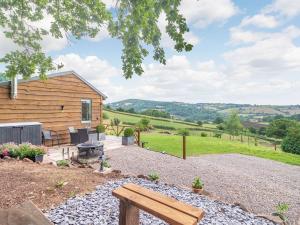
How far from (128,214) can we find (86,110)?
1437 cm

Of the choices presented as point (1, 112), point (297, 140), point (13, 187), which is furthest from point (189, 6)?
point (297, 140)

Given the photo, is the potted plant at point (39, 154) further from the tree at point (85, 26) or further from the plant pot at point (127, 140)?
the plant pot at point (127, 140)

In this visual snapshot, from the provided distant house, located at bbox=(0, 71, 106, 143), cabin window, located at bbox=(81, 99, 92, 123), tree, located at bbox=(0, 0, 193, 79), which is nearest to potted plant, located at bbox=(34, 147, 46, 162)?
tree, located at bbox=(0, 0, 193, 79)

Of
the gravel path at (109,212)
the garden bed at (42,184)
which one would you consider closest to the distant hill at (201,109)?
the garden bed at (42,184)

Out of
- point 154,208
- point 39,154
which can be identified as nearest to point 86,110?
point 39,154

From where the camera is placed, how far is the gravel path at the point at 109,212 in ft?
14.5

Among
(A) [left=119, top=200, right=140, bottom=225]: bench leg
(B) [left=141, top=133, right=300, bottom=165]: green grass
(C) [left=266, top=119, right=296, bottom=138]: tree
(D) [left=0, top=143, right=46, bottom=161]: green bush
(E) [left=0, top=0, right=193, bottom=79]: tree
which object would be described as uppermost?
(E) [left=0, top=0, right=193, bottom=79]: tree

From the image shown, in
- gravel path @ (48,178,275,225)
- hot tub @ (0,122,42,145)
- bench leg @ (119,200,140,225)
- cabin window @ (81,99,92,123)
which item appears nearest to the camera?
bench leg @ (119,200,140,225)

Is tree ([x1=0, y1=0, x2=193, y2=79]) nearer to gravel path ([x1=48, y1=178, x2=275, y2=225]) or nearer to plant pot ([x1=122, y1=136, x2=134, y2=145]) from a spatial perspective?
gravel path ([x1=48, y1=178, x2=275, y2=225])

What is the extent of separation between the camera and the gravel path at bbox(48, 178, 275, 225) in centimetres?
441

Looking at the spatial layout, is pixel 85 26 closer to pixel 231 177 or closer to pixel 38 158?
pixel 38 158

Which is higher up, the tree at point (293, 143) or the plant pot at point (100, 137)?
the plant pot at point (100, 137)

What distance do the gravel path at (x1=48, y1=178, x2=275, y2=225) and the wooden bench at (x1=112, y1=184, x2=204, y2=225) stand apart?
106 centimetres

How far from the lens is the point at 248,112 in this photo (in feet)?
423
